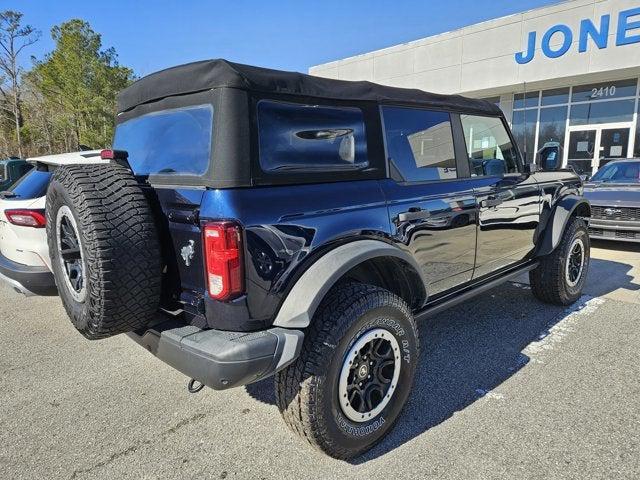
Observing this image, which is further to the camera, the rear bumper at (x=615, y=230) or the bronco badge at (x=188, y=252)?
the rear bumper at (x=615, y=230)

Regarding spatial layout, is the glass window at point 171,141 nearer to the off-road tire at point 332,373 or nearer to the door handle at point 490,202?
the off-road tire at point 332,373

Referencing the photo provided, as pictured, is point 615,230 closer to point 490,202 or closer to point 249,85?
point 490,202

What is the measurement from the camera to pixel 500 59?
1438cm

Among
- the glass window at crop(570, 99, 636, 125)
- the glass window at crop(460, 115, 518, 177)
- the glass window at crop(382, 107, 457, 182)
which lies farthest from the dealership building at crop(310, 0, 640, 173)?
the glass window at crop(382, 107, 457, 182)

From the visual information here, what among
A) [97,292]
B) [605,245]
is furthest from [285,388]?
[605,245]

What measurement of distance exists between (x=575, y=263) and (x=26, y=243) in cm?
541

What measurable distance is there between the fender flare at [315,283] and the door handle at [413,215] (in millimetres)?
468

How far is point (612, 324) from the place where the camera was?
4.01 metres

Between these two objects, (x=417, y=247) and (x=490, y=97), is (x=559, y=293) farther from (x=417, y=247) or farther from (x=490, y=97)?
(x=490, y=97)

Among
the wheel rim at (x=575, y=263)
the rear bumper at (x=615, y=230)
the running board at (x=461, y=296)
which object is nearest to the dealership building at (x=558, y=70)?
the rear bumper at (x=615, y=230)

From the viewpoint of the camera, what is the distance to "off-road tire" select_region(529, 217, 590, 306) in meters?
4.26

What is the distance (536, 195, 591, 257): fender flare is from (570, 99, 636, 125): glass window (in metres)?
11.7

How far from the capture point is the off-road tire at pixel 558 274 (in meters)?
4.26

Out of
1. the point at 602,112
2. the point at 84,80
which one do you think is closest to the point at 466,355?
the point at 602,112
